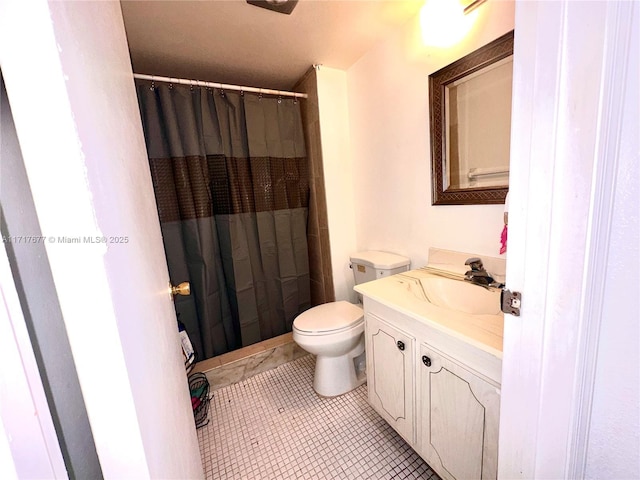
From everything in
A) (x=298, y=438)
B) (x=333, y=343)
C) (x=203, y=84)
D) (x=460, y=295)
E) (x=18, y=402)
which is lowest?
(x=298, y=438)

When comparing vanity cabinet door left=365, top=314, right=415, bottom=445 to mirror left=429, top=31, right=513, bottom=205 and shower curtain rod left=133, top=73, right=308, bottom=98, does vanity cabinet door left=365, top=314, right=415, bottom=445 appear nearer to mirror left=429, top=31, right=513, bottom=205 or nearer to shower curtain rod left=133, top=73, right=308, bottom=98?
mirror left=429, top=31, right=513, bottom=205

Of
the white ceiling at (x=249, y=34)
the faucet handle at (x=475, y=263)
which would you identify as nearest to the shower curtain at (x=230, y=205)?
the white ceiling at (x=249, y=34)

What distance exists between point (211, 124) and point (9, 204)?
5.51ft

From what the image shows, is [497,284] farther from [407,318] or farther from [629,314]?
[629,314]

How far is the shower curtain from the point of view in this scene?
168cm

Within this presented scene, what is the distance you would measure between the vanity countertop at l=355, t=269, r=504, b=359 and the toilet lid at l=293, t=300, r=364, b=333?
1.16ft

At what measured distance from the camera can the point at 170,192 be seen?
1693 mm

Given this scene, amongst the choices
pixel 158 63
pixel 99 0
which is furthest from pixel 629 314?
pixel 158 63

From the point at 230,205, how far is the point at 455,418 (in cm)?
173

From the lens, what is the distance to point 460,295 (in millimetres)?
1180

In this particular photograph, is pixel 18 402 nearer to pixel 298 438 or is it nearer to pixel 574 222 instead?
pixel 574 222

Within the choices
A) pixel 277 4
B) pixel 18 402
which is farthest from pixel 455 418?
pixel 277 4

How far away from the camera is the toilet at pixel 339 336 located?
145cm

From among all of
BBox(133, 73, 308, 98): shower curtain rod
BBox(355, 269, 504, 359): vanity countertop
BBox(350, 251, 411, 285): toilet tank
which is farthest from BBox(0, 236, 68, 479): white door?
BBox(133, 73, 308, 98): shower curtain rod
